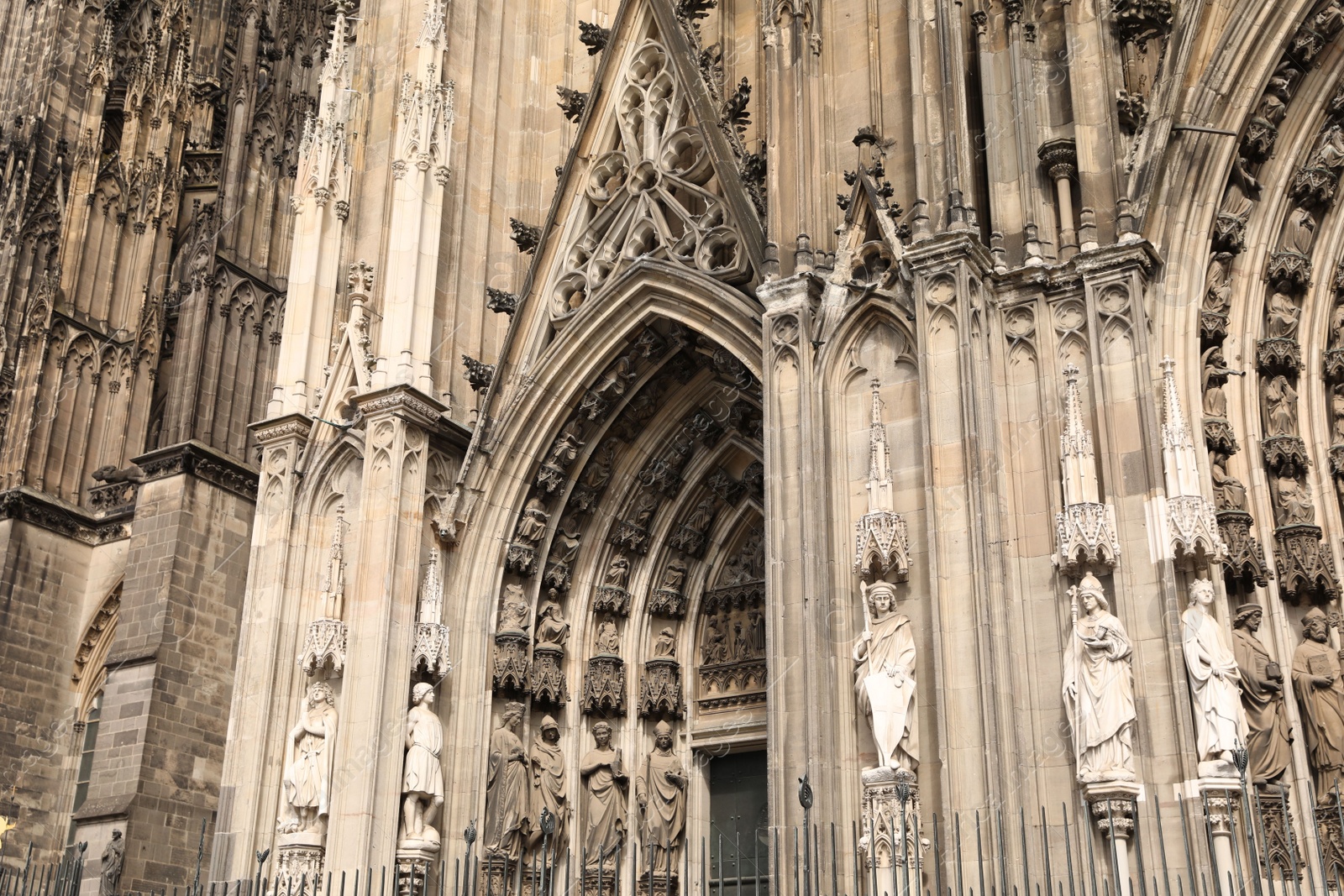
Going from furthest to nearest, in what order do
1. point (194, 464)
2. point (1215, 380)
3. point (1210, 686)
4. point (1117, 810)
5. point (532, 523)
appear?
point (194, 464)
point (532, 523)
point (1215, 380)
point (1210, 686)
point (1117, 810)

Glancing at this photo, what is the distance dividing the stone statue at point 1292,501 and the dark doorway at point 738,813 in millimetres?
5693

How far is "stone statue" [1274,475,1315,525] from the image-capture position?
35.7 feet

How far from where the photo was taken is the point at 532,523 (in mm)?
14539

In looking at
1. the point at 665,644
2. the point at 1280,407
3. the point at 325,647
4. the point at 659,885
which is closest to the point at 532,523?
the point at 665,644

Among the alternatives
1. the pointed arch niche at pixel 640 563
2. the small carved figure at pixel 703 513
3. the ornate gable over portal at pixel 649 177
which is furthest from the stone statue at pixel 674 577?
the ornate gable over portal at pixel 649 177

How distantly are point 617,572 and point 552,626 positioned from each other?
3.06ft

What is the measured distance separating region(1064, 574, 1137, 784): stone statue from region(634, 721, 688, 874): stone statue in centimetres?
547

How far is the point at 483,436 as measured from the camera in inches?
573

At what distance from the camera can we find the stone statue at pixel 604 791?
45.7ft

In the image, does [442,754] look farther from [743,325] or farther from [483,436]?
[743,325]

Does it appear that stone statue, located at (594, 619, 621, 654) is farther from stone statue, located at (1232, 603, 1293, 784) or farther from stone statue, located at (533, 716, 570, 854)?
stone statue, located at (1232, 603, 1293, 784)

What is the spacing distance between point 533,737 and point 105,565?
1142 cm

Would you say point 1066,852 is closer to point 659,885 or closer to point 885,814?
point 885,814

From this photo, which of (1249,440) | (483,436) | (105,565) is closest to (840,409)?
(1249,440)
